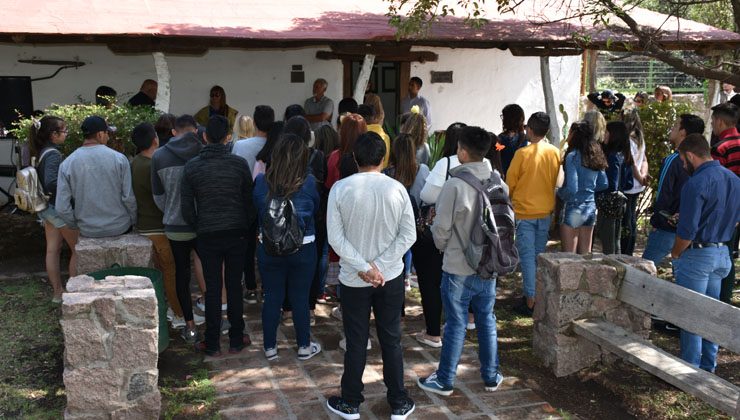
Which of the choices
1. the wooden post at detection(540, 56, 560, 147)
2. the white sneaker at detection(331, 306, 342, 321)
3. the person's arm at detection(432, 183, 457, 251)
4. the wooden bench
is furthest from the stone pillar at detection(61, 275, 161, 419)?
the wooden post at detection(540, 56, 560, 147)

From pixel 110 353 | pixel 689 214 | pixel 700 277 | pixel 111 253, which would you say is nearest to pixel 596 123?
pixel 689 214

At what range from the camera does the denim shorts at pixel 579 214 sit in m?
6.43

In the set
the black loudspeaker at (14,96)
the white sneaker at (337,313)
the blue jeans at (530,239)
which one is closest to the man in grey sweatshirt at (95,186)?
the white sneaker at (337,313)

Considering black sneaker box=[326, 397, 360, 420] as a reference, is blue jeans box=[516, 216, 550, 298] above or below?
above

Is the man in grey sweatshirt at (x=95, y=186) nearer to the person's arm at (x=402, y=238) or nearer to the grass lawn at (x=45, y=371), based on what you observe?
the grass lawn at (x=45, y=371)

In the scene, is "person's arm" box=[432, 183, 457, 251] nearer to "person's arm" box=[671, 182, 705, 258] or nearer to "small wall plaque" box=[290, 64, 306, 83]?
"person's arm" box=[671, 182, 705, 258]

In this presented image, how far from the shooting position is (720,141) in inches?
254

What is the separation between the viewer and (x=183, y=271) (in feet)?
18.6

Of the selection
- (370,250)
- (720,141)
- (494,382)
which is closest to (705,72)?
(720,141)

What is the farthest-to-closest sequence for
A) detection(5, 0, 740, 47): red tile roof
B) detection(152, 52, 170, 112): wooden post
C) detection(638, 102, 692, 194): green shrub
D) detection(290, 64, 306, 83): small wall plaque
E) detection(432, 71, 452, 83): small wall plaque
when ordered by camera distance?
1. detection(432, 71, 452, 83): small wall plaque
2. detection(290, 64, 306, 83): small wall plaque
3. detection(152, 52, 170, 112): wooden post
4. detection(638, 102, 692, 194): green shrub
5. detection(5, 0, 740, 47): red tile roof

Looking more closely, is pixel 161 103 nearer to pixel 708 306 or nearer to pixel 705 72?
pixel 705 72

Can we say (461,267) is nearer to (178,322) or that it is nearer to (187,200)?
(187,200)

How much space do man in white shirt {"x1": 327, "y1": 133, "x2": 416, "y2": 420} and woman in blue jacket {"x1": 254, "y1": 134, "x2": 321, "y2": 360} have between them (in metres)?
0.66

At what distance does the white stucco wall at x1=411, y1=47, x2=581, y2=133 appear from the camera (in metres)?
12.9
